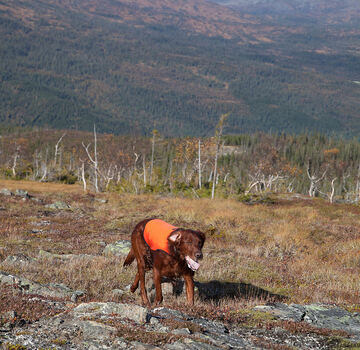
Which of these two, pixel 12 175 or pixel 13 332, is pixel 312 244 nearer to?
pixel 13 332

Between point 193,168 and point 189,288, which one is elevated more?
point 189,288

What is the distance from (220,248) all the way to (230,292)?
22.0ft

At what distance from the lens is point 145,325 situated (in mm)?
6016

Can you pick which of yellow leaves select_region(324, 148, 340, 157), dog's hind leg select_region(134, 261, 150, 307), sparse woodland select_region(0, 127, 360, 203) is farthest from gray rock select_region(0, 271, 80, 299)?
yellow leaves select_region(324, 148, 340, 157)

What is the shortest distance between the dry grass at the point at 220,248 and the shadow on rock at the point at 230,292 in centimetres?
2

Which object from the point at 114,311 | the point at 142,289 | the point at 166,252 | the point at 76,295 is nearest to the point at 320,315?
the point at 166,252

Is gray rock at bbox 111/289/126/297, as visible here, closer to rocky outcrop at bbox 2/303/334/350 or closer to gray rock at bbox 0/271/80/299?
gray rock at bbox 0/271/80/299

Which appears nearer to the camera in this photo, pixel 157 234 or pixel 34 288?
pixel 157 234

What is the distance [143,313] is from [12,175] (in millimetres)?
75984

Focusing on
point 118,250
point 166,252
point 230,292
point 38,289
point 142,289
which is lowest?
point 118,250

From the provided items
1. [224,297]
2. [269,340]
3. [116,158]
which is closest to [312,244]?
[224,297]

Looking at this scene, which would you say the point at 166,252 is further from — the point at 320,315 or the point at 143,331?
the point at 320,315

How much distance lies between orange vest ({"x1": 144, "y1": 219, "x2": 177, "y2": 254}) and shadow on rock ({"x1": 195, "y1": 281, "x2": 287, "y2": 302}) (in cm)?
189

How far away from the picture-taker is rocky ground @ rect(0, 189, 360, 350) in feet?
17.7
